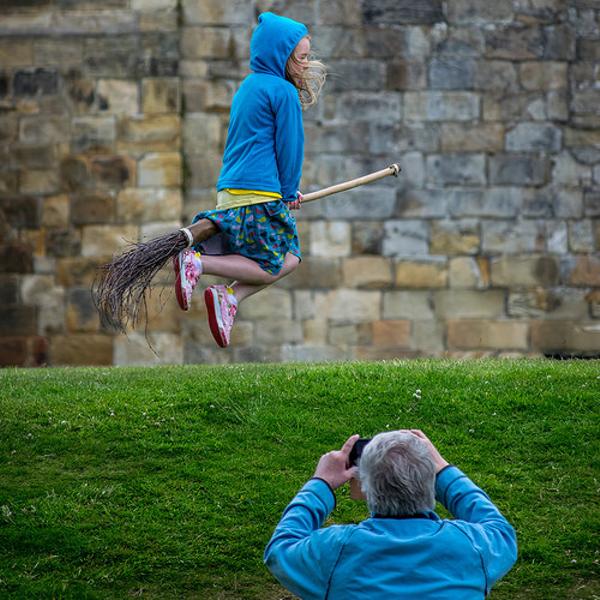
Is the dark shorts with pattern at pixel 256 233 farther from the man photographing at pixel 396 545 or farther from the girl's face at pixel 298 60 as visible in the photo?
the man photographing at pixel 396 545

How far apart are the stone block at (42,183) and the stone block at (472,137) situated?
380 cm

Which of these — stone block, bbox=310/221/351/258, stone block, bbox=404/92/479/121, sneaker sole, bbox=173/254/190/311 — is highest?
stone block, bbox=404/92/479/121

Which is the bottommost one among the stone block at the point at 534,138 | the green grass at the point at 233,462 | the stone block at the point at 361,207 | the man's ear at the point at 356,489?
the green grass at the point at 233,462

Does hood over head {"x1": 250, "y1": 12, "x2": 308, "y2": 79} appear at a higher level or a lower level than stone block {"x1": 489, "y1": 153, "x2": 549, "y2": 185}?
higher

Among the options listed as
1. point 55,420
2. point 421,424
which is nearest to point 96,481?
point 55,420

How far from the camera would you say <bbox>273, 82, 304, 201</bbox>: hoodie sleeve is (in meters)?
6.48

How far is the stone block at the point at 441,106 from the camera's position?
37.9 ft

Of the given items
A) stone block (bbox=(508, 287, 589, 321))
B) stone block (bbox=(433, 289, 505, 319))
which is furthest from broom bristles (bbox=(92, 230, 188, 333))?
A: stone block (bbox=(508, 287, 589, 321))

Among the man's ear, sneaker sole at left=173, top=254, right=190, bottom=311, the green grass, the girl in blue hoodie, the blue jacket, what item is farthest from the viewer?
the girl in blue hoodie

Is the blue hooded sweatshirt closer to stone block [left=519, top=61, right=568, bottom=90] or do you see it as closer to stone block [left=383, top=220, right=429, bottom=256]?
stone block [left=383, top=220, right=429, bottom=256]

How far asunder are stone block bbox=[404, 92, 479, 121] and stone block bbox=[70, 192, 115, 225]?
3.04 m

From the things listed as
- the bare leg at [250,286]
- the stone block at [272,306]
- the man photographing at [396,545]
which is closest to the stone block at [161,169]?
the stone block at [272,306]

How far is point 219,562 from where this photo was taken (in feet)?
18.4

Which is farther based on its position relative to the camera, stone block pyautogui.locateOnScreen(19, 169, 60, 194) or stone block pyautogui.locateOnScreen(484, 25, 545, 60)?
stone block pyautogui.locateOnScreen(484, 25, 545, 60)
